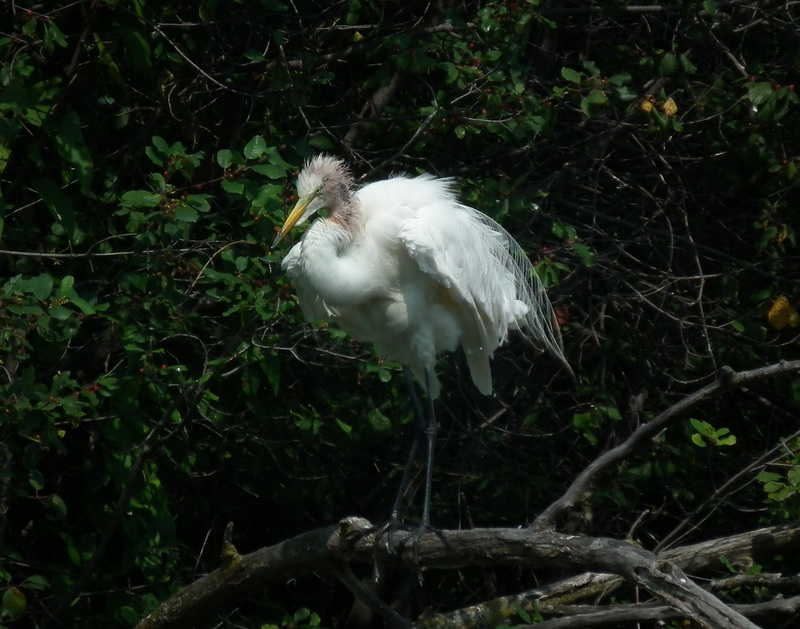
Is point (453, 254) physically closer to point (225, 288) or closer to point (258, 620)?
point (225, 288)

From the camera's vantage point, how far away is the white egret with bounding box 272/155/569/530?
305 cm

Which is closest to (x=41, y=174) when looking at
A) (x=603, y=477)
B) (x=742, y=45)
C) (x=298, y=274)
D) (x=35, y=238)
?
(x=35, y=238)

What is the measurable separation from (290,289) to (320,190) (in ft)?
1.11

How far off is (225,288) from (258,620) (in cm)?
149

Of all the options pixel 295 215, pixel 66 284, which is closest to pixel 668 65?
pixel 295 215

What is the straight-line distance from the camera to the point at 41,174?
11.1ft

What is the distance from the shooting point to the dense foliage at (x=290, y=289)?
3.18m

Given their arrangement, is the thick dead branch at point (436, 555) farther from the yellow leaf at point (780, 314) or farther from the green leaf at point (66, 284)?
the yellow leaf at point (780, 314)

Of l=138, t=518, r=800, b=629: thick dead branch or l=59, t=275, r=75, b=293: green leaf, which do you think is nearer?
l=138, t=518, r=800, b=629: thick dead branch

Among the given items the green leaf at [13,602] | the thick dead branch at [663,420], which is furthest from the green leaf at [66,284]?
the thick dead branch at [663,420]

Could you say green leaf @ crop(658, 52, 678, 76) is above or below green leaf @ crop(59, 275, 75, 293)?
above

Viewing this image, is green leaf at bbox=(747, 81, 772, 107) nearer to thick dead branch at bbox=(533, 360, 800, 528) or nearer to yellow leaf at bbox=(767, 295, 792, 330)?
yellow leaf at bbox=(767, 295, 792, 330)

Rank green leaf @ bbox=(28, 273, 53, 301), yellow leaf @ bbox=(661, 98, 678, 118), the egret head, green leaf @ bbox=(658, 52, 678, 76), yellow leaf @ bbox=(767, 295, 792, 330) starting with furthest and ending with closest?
yellow leaf @ bbox=(767, 295, 792, 330) < yellow leaf @ bbox=(661, 98, 678, 118) < green leaf @ bbox=(658, 52, 678, 76) < the egret head < green leaf @ bbox=(28, 273, 53, 301)

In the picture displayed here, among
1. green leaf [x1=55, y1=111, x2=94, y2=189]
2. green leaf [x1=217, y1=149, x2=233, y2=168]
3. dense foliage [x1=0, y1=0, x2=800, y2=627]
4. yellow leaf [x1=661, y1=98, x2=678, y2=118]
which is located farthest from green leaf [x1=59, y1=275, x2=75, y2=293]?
yellow leaf [x1=661, y1=98, x2=678, y2=118]
